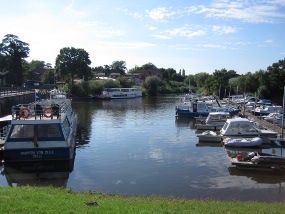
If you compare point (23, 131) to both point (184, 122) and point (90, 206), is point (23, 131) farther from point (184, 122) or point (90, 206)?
point (184, 122)

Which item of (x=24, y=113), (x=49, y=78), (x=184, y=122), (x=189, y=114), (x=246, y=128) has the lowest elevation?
(x=184, y=122)

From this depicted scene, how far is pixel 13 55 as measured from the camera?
344 ft

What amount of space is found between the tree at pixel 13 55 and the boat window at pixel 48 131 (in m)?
83.2

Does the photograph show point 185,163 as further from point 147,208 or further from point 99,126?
point 99,126

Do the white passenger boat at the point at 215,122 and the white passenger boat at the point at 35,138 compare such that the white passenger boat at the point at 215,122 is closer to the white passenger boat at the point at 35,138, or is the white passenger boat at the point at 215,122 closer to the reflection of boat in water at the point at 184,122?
the reflection of boat in water at the point at 184,122

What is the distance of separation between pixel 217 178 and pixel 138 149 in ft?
37.4

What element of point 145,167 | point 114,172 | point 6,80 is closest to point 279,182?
point 145,167

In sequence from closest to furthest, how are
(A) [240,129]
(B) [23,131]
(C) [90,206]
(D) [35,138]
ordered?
1. (C) [90,206]
2. (D) [35,138]
3. (B) [23,131]
4. (A) [240,129]

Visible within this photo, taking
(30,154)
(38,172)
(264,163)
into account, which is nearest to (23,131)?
(30,154)

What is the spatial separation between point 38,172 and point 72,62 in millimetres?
103702

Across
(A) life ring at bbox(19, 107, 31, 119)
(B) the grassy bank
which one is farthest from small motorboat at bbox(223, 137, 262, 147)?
(A) life ring at bbox(19, 107, 31, 119)

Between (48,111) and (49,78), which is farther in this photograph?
(49,78)

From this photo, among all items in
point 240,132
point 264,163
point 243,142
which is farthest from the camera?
point 240,132

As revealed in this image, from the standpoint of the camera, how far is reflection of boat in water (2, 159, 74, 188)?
2280 centimetres
